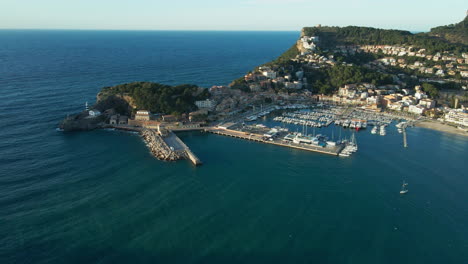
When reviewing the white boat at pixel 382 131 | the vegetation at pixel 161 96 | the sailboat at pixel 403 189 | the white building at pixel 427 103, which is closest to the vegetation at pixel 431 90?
the white building at pixel 427 103

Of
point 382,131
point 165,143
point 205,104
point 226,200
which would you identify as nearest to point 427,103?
point 382,131

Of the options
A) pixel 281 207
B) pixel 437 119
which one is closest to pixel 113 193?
pixel 281 207

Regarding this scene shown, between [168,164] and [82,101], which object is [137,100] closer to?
[82,101]

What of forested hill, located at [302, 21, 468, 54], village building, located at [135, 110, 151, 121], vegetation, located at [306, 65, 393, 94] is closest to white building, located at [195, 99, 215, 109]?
village building, located at [135, 110, 151, 121]

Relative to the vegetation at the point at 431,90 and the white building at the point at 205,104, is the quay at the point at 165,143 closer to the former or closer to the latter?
the white building at the point at 205,104

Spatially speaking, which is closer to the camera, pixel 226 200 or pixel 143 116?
pixel 226 200

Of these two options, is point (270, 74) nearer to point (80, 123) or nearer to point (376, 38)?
point (80, 123)
